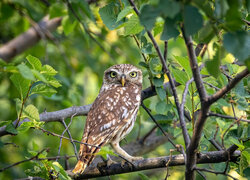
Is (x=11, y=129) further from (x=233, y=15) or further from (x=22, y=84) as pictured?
(x=233, y=15)

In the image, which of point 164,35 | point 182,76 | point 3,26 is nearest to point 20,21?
point 3,26

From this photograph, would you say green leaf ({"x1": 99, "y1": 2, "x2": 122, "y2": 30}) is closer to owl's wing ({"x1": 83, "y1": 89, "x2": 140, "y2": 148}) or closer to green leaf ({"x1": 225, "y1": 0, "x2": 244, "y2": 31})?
owl's wing ({"x1": 83, "y1": 89, "x2": 140, "y2": 148})

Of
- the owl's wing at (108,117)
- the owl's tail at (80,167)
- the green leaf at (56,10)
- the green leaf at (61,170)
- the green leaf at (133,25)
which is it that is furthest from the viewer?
the green leaf at (56,10)

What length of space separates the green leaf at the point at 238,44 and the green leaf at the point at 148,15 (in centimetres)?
27

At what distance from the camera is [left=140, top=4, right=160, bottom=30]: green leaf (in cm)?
131

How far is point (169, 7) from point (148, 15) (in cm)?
11

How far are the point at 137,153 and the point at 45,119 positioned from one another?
1.43m

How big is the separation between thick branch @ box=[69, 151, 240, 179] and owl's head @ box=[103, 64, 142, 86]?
1.27 metres

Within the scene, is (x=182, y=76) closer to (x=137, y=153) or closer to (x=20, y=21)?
(x=137, y=153)

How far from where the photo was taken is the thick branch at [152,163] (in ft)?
7.68

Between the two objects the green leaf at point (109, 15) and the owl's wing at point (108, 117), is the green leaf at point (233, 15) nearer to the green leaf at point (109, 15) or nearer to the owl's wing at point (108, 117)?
the green leaf at point (109, 15)

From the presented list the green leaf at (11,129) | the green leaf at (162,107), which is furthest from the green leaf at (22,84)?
the green leaf at (162,107)

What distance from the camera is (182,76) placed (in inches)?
98.0

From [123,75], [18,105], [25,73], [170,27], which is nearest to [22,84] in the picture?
[18,105]
